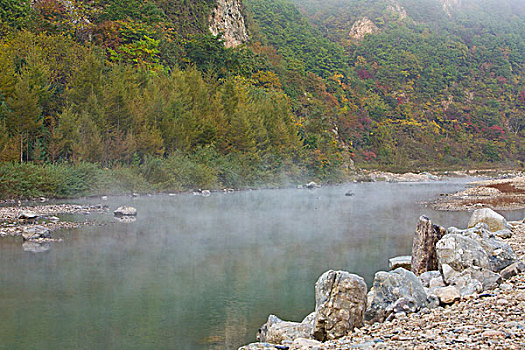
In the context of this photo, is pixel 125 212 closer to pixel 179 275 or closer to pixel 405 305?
pixel 179 275

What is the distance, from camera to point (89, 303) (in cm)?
863

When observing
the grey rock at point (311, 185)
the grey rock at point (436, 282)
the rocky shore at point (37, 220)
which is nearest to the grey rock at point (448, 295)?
the grey rock at point (436, 282)

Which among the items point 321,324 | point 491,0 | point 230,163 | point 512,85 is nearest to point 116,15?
point 230,163

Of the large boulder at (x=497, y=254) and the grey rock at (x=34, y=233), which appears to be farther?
the grey rock at (x=34, y=233)

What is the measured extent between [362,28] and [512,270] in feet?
332

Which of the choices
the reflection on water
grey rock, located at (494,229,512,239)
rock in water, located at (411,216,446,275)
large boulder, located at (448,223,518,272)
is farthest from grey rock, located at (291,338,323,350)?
grey rock, located at (494,229,512,239)

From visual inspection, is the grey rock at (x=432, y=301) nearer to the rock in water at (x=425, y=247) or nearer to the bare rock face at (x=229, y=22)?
the rock in water at (x=425, y=247)

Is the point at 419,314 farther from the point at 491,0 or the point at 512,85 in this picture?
the point at 491,0

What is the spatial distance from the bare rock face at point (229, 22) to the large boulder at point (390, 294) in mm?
44651

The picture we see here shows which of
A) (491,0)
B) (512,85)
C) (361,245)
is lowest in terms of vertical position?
(361,245)

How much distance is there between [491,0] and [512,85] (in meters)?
51.6

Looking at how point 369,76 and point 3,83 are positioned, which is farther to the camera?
point 369,76

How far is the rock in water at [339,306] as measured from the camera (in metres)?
6.41

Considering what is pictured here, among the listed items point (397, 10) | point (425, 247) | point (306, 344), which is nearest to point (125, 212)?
point (425, 247)
